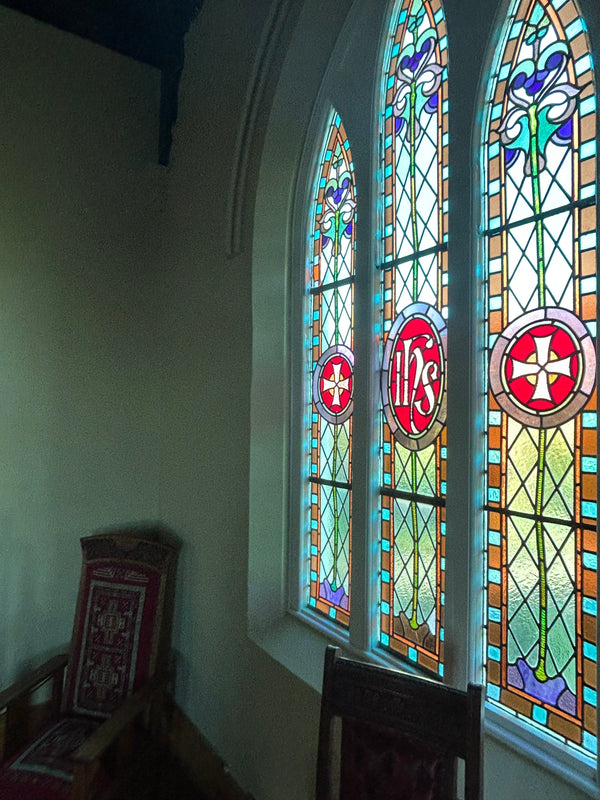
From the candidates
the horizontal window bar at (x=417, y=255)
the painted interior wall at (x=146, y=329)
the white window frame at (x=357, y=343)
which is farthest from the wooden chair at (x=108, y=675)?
the horizontal window bar at (x=417, y=255)

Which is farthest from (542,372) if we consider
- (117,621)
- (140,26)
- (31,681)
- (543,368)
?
(140,26)

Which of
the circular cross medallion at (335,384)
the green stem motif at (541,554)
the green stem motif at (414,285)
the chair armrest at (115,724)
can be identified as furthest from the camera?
the circular cross medallion at (335,384)

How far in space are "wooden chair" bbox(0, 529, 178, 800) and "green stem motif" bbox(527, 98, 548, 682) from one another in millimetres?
1743

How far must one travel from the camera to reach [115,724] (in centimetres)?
230

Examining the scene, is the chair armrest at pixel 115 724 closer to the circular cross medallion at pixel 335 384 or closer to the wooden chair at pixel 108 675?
the wooden chair at pixel 108 675

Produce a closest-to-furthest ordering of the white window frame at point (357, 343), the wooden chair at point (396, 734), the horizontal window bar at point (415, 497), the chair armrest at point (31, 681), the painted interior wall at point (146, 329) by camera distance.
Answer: the wooden chair at point (396, 734)
the white window frame at point (357, 343)
the horizontal window bar at point (415, 497)
the chair armrest at point (31, 681)
the painted interior wall at point (146, 329)

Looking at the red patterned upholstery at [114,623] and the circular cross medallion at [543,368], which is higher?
the circular cross medallion at [543,368]

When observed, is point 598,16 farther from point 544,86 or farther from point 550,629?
point 550,629

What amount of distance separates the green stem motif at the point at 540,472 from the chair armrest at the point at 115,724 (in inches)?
65.3

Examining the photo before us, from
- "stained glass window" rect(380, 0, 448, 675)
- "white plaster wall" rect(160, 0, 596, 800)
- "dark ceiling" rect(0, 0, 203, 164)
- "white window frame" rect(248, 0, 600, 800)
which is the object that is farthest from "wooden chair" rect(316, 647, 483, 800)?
"dark ceiling" rect(0, 0, 203, 164)

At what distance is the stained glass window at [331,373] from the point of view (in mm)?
2330

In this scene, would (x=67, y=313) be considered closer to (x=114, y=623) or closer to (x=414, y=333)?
(x=114, y=623)

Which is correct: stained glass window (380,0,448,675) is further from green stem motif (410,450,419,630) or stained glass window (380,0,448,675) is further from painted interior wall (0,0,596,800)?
painted interior wall (0,0,596,800)

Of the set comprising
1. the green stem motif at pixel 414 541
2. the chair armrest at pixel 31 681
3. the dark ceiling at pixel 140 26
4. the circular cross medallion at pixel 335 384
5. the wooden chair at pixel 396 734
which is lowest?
the chair armrest at pixel 31 681
